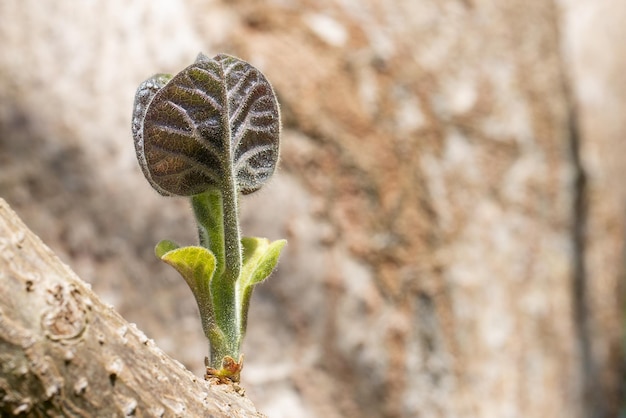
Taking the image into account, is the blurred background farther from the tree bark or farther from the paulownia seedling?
the tree bark

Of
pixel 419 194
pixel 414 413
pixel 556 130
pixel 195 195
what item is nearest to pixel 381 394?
pixel 414 413

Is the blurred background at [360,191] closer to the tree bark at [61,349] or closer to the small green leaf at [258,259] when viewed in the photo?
the small green leaf at [258,259]

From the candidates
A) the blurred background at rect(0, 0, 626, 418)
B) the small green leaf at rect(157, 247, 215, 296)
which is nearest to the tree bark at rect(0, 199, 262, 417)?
the small green leaf at rect(157, 247, 215, 296)

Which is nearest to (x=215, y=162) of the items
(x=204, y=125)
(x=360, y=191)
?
(x=204, y=125)

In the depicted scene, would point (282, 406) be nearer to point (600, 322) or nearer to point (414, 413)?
point (414, 413)

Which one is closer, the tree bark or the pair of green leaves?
the tree bark
